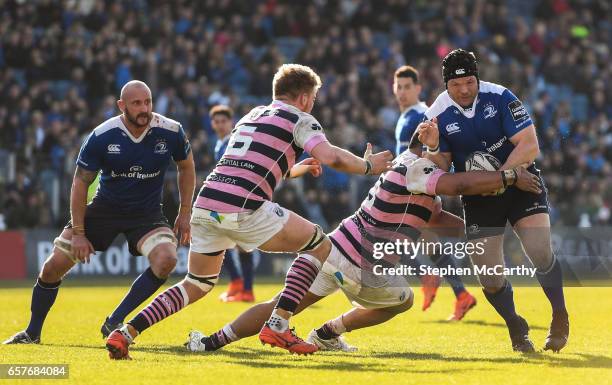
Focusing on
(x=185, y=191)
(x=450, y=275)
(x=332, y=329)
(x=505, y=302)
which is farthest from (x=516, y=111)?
(x=450, y=275)

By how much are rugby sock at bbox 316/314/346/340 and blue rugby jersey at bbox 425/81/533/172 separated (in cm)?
161

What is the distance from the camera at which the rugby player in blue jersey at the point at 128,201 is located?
31.3ft

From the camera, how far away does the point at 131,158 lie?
9.77m

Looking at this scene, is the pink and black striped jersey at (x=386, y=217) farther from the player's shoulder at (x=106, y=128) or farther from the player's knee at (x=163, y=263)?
the player's shoulder at (x=106, y=128)

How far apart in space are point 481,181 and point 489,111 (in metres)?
0.65

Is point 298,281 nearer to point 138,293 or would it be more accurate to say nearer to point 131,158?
point 138,293

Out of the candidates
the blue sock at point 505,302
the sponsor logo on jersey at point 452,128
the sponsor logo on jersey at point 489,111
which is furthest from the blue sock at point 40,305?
the sponsor logo on jersey at point 489,111

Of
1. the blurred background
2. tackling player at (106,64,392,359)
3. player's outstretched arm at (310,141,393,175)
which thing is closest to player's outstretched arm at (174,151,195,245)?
tackling player at (106,64,392,359)

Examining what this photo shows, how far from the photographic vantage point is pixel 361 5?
2816 cm

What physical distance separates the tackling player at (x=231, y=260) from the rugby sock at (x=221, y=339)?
5.32 metres

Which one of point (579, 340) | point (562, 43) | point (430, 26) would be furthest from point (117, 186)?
point (562, 43)

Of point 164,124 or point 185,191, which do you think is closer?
point 164,124

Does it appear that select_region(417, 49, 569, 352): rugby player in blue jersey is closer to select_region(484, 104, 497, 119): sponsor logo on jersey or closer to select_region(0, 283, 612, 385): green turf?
select_region(484, 104, 497, 119): sponsor logo on jersey

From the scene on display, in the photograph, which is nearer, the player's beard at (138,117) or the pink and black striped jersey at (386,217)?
the pink and black striped jersey at (386,217)
